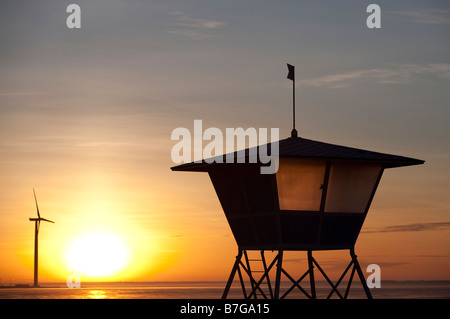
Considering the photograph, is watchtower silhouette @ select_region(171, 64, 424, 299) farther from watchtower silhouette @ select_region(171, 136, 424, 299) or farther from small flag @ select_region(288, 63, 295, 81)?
small flag @ select_region(288, 63, 295, 81)

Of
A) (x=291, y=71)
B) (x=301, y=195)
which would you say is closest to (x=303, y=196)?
(x=301, y=195)

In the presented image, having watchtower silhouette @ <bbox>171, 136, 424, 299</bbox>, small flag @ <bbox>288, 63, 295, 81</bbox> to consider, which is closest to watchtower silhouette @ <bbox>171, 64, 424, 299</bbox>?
watchtower silhouette @ <bbox>171, 136, 424, 299</bbox>

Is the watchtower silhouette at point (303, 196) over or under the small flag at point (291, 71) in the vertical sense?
under

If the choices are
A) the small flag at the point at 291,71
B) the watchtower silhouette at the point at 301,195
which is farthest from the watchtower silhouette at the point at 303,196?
the small flag at the point at 291,71

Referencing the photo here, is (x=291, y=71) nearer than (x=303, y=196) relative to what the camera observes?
No

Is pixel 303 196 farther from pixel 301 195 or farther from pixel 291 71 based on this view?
pixel 291 71

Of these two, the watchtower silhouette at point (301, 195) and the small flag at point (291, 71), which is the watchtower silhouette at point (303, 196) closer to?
the watchtower silhouette at point (301, 195)
